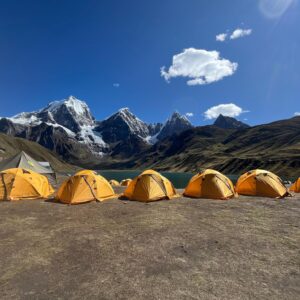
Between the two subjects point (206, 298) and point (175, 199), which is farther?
point (175, 199)

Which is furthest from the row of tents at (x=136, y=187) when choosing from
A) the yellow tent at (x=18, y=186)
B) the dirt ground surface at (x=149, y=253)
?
the dirt ground surface at (x=149, y=253)

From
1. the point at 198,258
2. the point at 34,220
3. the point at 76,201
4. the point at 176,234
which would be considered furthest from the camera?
the point at 76,201

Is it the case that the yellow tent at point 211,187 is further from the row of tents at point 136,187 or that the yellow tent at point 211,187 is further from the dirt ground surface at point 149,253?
the dirt ground surface at point 149,253

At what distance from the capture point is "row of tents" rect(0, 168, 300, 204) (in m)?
22.2

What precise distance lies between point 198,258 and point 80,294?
4624 millimetres

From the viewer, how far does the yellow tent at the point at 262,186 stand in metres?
24.8

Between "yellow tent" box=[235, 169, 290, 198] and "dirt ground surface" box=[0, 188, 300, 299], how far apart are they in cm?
576

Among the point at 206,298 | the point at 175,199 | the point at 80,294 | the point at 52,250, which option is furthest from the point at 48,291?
the point at 175,199

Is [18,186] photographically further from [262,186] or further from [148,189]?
[262,186]

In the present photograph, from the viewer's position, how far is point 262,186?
25.1 m

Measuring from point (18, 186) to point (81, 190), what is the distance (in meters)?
5.60

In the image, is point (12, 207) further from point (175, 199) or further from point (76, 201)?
point (175, 199)

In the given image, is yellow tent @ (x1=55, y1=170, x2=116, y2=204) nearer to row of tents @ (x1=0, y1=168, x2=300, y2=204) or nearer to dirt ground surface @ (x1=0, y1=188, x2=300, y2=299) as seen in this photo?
row of tents @ (x1=0, y1=168, x2=300, y2=204)

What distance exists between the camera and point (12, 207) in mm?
19734
